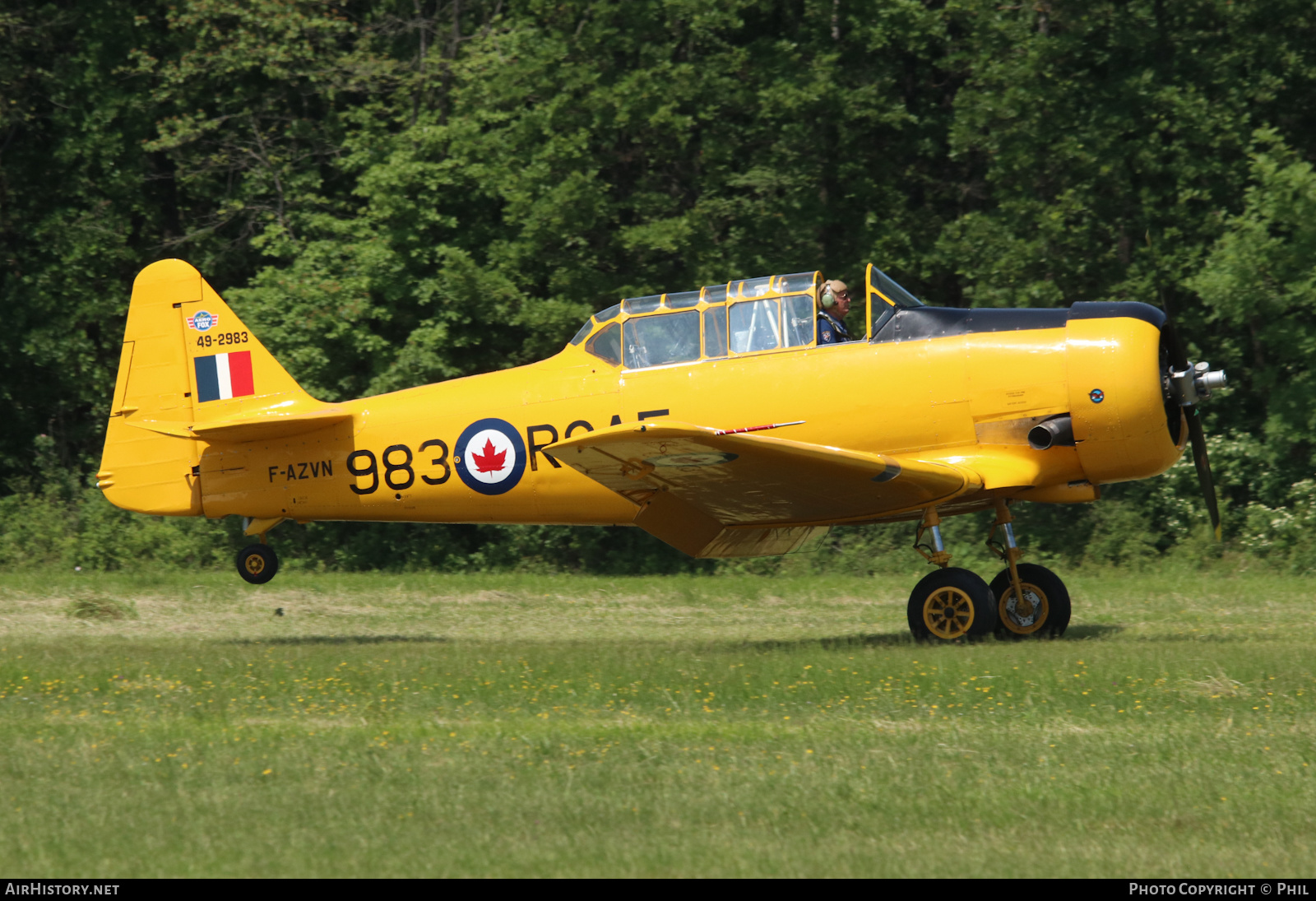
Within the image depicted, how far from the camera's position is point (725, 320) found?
9.99 m

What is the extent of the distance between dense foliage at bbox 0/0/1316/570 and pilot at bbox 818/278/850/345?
7.08 metres

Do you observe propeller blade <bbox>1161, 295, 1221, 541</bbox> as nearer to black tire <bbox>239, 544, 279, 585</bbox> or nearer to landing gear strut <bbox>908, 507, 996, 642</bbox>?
landing gear strut <bbox>908, 507, 996, 642</bbox>

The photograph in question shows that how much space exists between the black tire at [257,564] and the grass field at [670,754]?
0.56 metres

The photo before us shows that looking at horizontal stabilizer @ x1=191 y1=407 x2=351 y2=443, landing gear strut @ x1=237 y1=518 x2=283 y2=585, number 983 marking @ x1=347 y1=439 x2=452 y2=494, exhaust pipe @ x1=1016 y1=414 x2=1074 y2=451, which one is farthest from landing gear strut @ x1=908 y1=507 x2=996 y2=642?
landing gear strut @ x1=237 y1=518 x2=283 y2=585

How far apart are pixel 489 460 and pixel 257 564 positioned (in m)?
2.13

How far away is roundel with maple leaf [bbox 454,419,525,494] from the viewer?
10.4 m

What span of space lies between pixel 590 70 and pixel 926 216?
5.33 m

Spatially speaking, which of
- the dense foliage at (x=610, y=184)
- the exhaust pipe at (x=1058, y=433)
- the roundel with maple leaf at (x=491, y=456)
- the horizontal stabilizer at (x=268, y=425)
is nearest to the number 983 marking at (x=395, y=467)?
the roundel with maple leaf at (x=491, y=456)

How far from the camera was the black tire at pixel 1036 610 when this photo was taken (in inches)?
387

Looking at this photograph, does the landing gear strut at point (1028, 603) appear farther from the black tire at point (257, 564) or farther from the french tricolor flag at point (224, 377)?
the french tricolor flag at point (224, 377)

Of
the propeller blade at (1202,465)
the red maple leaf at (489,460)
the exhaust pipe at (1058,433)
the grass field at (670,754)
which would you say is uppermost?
the red maple leaf at (489,460)

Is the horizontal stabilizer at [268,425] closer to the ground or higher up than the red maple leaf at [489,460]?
higher up

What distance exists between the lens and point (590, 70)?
18.7 metres

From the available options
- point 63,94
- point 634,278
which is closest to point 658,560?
point 634,278
